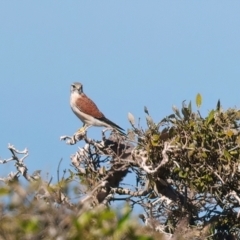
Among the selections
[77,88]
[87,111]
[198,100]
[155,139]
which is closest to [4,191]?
[155,139]

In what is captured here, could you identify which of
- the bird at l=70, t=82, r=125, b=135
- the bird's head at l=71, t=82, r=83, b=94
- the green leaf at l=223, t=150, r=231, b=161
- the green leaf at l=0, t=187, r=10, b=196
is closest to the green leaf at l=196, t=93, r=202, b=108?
the green leaf at l=223, t=150, r=231, b=161

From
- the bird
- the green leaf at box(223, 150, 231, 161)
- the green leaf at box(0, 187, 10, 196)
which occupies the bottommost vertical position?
the green leaf at box(0, 187, 10, 196)

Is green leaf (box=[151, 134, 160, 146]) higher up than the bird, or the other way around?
the bird

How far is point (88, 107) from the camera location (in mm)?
12914

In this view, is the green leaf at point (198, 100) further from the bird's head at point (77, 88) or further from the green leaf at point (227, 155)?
the bird's head at point (77, 88)

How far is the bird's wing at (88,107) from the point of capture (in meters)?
12.8

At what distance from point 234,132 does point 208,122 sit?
0.27 meters

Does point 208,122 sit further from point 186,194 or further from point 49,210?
point 49,210

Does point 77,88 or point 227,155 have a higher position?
point 77,88

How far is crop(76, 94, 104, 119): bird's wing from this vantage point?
41.9 feet

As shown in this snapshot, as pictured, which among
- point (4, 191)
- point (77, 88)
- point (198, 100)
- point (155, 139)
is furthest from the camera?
point (77, 88)

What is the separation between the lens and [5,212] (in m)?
3.14

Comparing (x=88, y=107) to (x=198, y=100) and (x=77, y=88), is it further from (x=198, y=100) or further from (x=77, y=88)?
(x=198, y=100)

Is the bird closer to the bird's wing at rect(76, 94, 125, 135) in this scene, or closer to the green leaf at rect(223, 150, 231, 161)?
the bird's wing at rect(76, 94, 125, 135)
